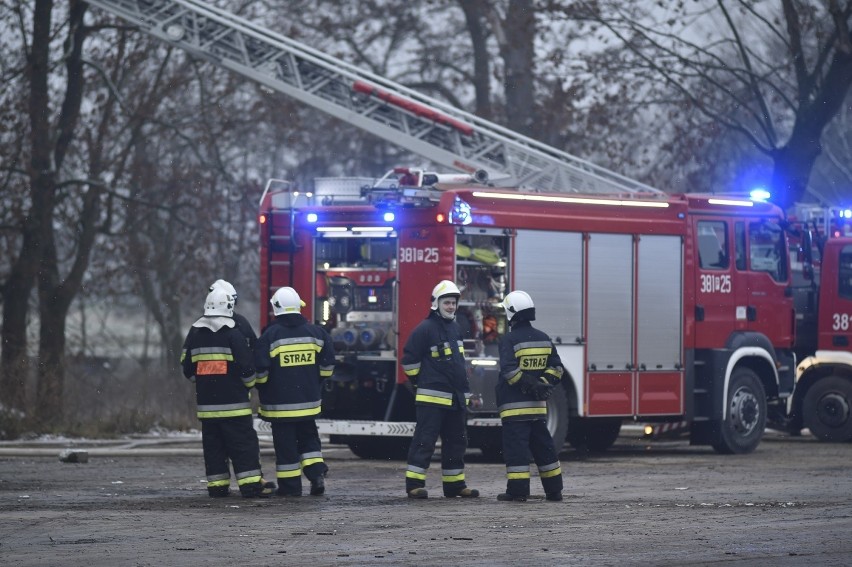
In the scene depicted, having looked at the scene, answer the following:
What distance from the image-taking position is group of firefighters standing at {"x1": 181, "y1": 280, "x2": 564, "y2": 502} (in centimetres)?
1201

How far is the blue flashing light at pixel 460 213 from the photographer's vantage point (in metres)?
15.2

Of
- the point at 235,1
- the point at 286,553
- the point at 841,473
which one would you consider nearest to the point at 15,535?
the point at 286,553

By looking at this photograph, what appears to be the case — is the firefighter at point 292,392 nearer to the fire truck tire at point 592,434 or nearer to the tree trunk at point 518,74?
the fire truck tire at point 592,434

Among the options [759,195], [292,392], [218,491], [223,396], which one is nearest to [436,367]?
[292,392]

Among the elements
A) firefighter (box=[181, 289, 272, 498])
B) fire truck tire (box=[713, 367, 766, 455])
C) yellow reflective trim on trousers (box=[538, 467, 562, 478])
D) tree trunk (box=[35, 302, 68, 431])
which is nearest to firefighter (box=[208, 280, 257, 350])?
firefighter (box=[181, 289, 272, 498])

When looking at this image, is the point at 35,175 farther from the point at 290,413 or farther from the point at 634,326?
the point at 290,413

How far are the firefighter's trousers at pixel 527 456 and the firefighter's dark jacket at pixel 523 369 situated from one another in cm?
8

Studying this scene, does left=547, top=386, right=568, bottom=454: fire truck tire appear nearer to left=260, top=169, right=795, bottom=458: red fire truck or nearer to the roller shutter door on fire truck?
left=260, top=169, right=795, bottom=458: red fire truck

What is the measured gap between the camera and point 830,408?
19.4 metres

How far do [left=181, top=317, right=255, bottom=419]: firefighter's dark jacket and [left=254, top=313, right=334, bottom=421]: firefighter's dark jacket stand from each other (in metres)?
0.17

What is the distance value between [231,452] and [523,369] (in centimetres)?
226

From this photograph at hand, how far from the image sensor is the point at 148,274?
28.8 metres

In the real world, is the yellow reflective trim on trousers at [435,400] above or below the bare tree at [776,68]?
below

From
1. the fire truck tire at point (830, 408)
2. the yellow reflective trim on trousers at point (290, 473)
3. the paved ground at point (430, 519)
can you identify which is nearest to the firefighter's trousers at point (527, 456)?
the paved ground at point (430, 519)
